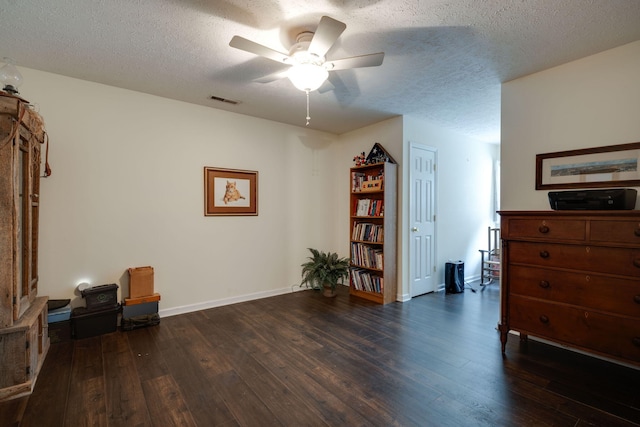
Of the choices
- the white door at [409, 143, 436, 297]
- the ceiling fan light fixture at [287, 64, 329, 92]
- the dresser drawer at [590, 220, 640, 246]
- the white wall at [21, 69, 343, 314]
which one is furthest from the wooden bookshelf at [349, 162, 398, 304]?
the dresser drawer at [590, 220, 640, 246]

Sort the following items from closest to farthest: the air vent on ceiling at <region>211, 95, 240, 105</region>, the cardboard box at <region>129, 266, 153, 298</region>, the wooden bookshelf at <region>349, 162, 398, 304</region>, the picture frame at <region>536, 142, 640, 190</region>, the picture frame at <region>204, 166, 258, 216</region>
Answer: the picture frame at <region>536, 142, 640, 190</region>
the cardboard box at <region>129, 266, 153, 298</region>
the air vent on ceiling at <region>211, 95, 240, 105</region>
the picture frame at <region>204, 166, 258, 216</region>
the wooden bookshelf at <region>349, 162, 398, 304</region>

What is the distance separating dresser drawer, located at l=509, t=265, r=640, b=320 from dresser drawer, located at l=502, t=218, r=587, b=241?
0.26m

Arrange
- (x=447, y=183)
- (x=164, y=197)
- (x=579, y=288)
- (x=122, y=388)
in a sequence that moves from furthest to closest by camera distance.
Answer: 1. (x=447, y=183)
2. (x=164, y=197)
3. (x=579, y=288)
4. (x=122, y=388)

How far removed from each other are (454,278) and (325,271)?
1950mm

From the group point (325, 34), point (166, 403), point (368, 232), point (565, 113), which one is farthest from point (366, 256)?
point (325, 34)

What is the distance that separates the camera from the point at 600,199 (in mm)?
2047

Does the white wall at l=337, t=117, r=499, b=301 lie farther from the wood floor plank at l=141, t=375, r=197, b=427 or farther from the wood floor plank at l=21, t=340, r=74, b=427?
the wood floor plank at l=21, t=340, r=74, b=427

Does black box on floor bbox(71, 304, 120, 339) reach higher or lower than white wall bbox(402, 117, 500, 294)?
lower

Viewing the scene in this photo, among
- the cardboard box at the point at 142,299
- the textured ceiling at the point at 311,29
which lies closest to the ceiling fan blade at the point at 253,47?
the textured ceiling at the point at 311,29

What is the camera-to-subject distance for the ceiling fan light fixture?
199cm

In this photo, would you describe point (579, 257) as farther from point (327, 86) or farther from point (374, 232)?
point (327, 86)

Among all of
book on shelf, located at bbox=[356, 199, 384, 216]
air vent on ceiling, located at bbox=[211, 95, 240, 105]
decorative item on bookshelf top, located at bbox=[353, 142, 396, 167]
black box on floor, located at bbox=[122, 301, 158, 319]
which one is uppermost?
air vent on ceiling, located at bbox=[211, 95, 240, 105]

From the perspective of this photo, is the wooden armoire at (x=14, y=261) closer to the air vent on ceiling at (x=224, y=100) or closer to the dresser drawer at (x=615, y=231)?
the air vent on ceiling at (x=224, y=100)

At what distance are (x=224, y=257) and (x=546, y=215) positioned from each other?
3.44 metres
